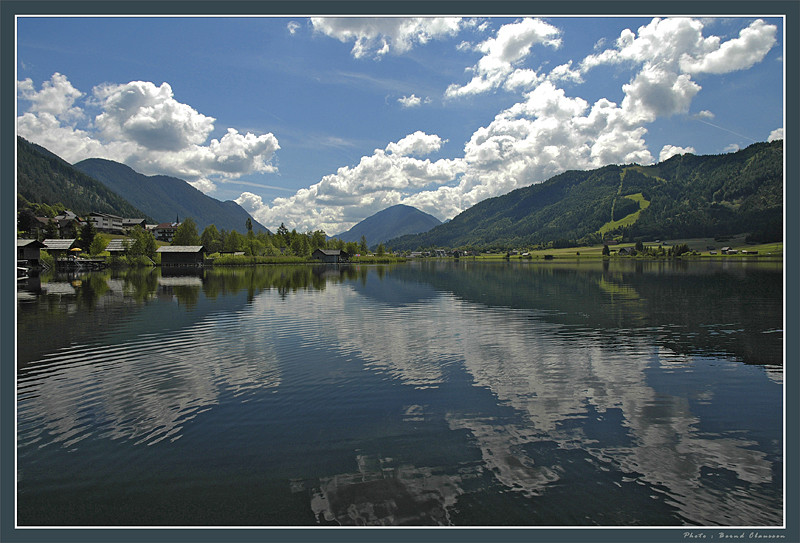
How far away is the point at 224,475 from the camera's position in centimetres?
1114

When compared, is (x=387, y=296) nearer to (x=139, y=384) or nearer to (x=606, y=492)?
(x=139, y=384)

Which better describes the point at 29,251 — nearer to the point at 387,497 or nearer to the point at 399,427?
the point at 399,427

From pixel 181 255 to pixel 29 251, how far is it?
171ft

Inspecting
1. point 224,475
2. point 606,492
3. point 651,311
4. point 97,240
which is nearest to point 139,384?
point 224,475

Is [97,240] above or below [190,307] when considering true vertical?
above

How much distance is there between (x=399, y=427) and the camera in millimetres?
14242

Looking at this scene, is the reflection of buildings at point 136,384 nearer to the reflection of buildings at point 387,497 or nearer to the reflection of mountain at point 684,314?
the reflection of buildings at point 387,497

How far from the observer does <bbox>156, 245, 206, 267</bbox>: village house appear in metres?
164

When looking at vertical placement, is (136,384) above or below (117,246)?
below

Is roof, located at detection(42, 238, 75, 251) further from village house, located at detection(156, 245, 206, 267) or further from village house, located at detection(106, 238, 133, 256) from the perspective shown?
village house, located at detection(156, 245, 206, 267)

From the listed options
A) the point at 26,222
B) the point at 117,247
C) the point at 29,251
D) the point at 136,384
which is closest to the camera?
the point at 136,384

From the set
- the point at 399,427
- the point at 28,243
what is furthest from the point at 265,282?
the point at 28,243
